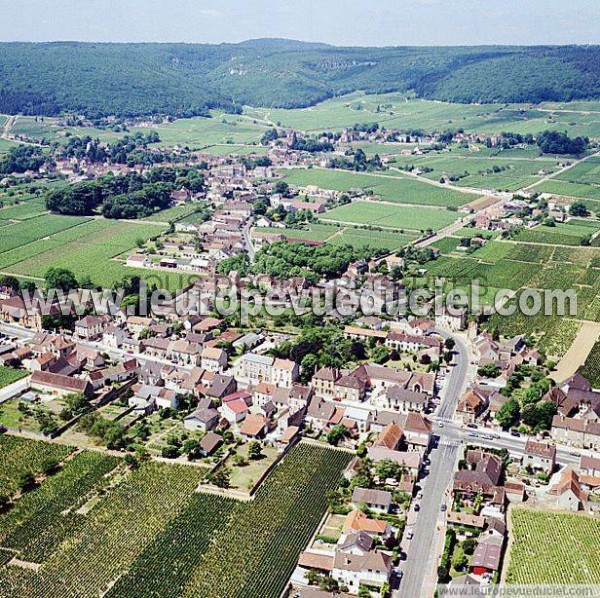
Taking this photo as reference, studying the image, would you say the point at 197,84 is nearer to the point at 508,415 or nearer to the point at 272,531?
the point at 508,415

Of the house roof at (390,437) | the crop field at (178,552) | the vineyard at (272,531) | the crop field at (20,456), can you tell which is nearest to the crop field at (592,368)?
the house roof at (390,437)

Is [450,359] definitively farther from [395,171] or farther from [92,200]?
[395,171]

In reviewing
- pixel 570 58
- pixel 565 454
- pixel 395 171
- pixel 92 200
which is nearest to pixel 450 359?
pixel 565 454

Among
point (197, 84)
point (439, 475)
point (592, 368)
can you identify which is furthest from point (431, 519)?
point (197, 84)

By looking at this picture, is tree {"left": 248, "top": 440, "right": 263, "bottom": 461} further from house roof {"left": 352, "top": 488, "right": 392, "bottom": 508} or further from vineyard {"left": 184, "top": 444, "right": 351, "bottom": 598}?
house roof {"left": 352, "top": 488, "right": 392, "bottom": 508}

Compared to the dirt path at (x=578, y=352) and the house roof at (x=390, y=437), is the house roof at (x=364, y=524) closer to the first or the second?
the house roof at (x=390, y=437)

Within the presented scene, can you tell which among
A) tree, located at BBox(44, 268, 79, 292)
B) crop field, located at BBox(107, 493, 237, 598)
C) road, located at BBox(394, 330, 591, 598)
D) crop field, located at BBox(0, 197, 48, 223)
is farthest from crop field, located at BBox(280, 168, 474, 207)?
crop field, located at BBox(107, 493, 237, 598)
